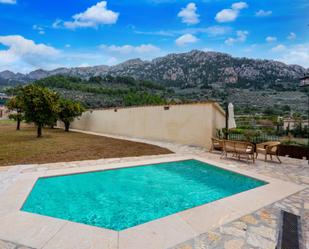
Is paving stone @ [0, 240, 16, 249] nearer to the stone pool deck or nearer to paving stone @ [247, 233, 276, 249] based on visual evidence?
the stone pool deck

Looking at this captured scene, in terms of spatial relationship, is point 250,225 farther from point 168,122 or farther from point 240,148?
point 168,122

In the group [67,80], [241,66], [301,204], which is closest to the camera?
[301,204]

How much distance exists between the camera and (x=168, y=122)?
12.9m

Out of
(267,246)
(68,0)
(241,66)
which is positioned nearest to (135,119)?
(68,0)

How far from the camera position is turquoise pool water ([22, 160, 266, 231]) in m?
4.03

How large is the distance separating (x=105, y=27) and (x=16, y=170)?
77.0 feet

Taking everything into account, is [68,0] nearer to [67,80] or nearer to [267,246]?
[267,246]

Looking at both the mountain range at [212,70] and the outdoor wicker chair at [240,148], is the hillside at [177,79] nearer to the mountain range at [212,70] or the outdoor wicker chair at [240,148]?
the mountain range at [212,70]

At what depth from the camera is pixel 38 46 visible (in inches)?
1540

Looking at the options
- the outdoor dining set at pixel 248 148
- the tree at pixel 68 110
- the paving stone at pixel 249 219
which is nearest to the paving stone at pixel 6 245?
the paving stone at pixel 249 219

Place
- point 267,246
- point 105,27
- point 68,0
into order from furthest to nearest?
point 105,27 < point 68,0 < point 267,246

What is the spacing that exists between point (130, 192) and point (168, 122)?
796 centimetres

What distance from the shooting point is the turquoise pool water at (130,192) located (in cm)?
403

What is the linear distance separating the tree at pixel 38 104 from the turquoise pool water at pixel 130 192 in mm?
9200
